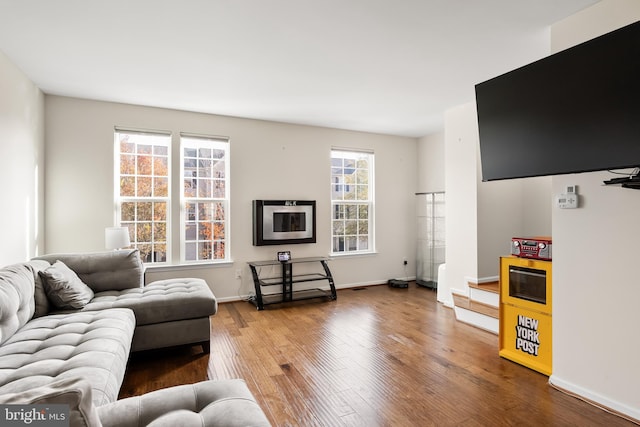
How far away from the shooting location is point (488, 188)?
4.11 metres

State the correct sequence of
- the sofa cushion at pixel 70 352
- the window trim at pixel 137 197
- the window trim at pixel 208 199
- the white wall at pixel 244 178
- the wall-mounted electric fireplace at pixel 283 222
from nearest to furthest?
the sofa cushion at pixel 70 352
the white wall at pixel 244 178
the window trim at pixel 137 197
the window trim at pixel 208 199
the wall-mounted electric fireplace at pixel 283 222

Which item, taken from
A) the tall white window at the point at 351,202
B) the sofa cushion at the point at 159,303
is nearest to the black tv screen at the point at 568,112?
the sofa cushion at the point at 159,303

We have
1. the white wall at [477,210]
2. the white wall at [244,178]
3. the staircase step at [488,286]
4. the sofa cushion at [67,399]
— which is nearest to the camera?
the sofa cushion at [67,399]

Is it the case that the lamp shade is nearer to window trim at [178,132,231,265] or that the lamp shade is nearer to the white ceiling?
window trim at [178,132,231,265]

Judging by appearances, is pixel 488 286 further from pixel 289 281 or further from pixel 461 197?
pixel 289 281

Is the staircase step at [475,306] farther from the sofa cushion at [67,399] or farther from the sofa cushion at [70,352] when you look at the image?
the sofa cushion at [67,399]

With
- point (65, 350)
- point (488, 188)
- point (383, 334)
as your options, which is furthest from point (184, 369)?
point (488, 188)

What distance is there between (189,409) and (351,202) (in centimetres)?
454

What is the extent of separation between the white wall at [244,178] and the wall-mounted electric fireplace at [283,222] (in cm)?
11

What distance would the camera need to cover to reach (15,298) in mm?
2133

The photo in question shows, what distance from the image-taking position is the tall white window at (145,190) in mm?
4266

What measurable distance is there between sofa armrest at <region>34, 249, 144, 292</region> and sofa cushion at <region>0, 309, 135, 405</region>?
686 millimetres

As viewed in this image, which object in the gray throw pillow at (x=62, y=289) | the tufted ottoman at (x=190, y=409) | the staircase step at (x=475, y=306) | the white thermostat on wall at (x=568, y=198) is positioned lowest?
the staircase step at (x=475, y=306)

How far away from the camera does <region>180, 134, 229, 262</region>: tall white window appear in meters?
4.56
